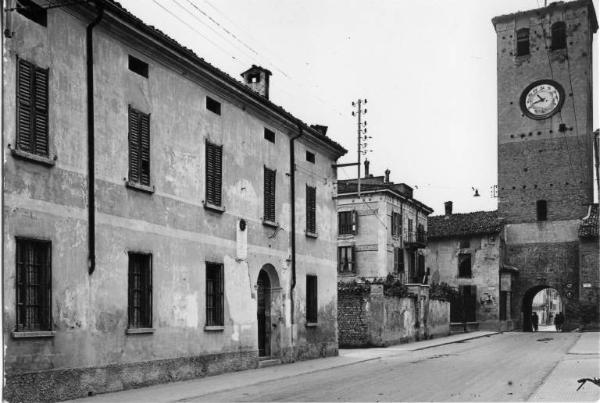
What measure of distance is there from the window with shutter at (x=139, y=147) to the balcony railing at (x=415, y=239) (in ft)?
103

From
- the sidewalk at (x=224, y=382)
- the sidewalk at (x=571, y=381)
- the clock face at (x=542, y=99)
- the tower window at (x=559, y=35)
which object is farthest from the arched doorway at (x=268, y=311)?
the tower window at (x=559, y=35)

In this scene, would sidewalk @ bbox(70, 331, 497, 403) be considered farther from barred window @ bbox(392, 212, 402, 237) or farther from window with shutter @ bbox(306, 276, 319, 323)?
barred window @ bbox(392, 212, 402, 237)

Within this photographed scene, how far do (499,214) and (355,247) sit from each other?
12403 millimetres

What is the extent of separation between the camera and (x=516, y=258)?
47875 millimetres

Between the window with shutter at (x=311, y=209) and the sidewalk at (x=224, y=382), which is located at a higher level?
the window with shutter at (x=311, y=209)

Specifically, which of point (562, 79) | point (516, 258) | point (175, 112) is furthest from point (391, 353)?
point (562, 79)

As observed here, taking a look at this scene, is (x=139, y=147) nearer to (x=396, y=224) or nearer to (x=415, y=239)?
(x=396, y=224)

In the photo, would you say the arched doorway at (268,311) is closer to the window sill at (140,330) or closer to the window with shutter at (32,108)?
the window sill at (140,330)

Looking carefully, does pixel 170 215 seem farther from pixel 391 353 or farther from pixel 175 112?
pixel 391 353

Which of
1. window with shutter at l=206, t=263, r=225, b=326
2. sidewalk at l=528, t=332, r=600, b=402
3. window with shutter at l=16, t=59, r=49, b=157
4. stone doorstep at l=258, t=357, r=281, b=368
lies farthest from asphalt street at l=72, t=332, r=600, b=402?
window with shutter at l=16, t=59, r=49, b=157

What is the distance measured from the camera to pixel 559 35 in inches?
1845

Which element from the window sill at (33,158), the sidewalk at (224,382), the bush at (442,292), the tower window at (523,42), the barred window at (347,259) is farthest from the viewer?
the tower window at (523,42)

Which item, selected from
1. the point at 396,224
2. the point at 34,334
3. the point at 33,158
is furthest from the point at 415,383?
the point at 396,224

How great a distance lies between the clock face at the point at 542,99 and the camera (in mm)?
46500
